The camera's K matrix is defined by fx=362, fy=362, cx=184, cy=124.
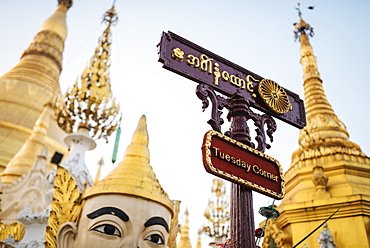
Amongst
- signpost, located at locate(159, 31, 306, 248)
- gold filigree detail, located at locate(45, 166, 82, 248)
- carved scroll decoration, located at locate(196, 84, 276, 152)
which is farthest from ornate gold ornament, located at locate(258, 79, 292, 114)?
gold filigree detail, located at locate(45, 166, 82, 248)

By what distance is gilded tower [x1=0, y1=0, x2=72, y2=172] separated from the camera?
64.3 ft

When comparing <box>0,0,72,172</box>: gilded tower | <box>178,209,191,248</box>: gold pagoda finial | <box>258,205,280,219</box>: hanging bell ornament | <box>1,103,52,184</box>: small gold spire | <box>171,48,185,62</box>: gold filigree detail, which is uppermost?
<box>0,0,72,172</box>: gilded tower

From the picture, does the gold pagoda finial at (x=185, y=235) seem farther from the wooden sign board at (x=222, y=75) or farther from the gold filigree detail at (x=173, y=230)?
the wooden sign board at (x=222, y=75)

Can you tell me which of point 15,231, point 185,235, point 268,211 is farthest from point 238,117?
point 185,235

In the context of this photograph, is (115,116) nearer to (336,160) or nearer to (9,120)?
(336,160)

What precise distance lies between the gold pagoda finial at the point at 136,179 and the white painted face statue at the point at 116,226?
0.10m

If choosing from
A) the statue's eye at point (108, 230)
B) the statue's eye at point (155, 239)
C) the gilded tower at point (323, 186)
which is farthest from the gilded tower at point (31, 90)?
the statue's eye at point (155, 239)

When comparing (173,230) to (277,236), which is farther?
(277,236)

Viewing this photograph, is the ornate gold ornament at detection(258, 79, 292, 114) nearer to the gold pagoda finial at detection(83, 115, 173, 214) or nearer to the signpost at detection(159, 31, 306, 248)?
the signpost at detection(159, 31, 306, 248)

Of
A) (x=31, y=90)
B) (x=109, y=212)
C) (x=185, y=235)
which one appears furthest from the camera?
(x=31, y=90)

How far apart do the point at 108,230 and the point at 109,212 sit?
10.5 inches

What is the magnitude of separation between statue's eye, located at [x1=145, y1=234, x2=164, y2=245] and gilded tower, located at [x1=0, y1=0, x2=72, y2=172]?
559 inches

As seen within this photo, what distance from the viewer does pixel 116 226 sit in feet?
17.8

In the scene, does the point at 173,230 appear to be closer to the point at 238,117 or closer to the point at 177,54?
the point at 238,117
